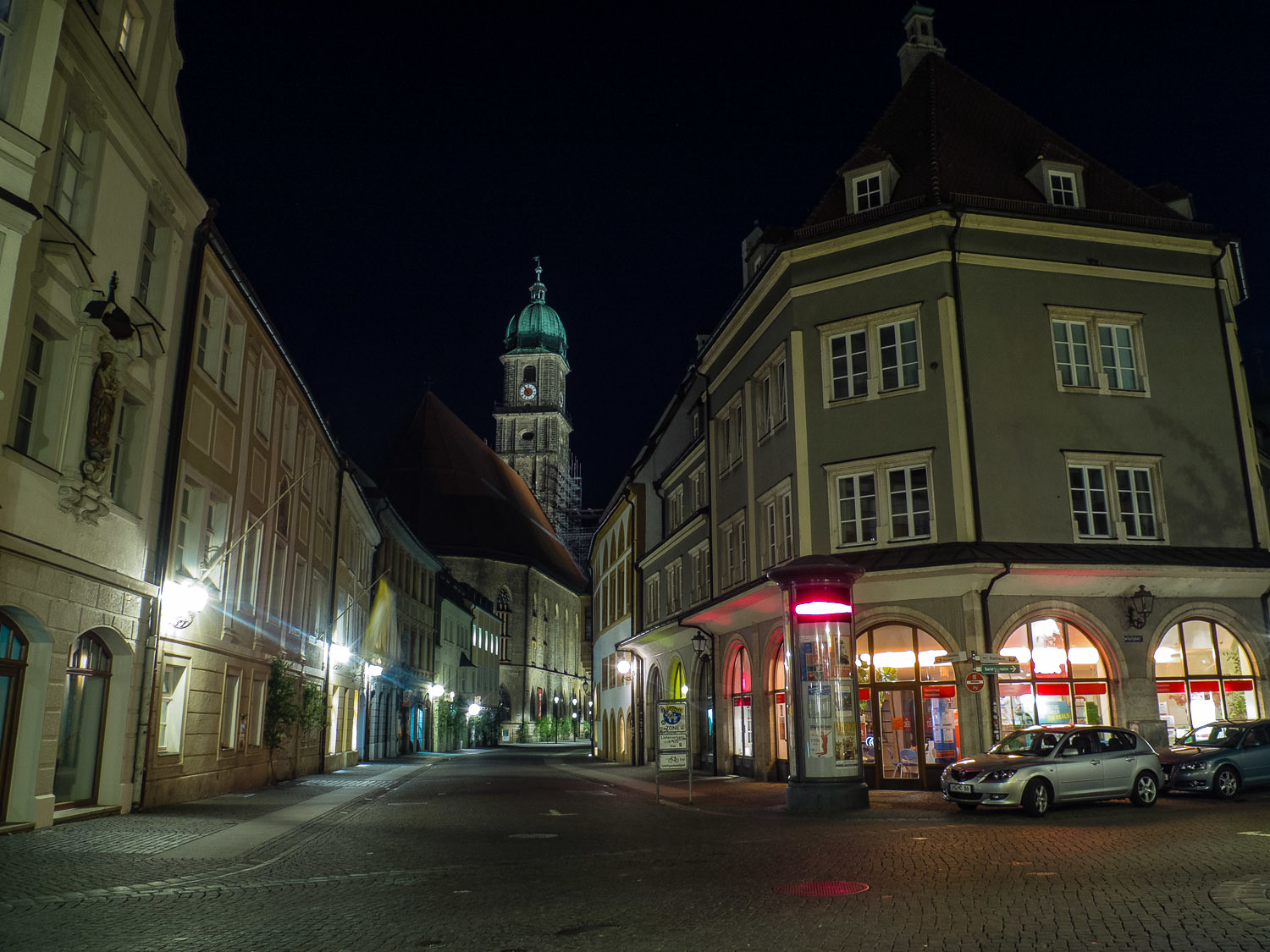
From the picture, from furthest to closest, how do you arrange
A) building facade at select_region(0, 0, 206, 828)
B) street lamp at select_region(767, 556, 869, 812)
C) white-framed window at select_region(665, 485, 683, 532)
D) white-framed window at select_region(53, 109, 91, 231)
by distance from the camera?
white-framed window at select_region(665, 485, 683, 532)
street lamp at select_region(767, 556, 869, 812)
white-framed window at select_region(53, 109, 91, 231)
building facade at select_region(0, 0, 206, 828)

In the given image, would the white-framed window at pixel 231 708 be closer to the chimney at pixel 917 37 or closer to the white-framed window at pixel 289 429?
the white-framed window at pixel 289 429

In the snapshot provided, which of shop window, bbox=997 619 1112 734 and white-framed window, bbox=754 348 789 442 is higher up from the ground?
white-framed window, bbox=754 348 789 442

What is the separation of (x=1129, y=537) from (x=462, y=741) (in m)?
54.6

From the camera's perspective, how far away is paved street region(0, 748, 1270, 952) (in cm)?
767

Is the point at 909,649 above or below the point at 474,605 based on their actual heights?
below

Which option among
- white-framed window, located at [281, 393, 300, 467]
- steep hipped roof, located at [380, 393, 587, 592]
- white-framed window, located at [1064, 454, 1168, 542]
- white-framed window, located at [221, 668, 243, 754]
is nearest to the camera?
white-framed window, located at [221, 668, 243, 754]

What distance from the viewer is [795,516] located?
956 inches

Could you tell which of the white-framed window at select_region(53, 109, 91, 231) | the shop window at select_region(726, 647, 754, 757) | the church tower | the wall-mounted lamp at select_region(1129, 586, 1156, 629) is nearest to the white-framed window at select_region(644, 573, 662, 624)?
the shop window at select_region(726, 647, 754, 757)

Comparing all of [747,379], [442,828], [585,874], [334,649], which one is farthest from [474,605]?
[585,874]

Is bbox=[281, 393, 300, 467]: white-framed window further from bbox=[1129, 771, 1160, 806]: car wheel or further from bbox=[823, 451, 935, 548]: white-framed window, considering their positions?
bbox=[1129, 771, 1160, 806]: car wheel

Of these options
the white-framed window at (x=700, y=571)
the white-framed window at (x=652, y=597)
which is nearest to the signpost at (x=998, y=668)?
the white-framed window at (x=700, y=571)

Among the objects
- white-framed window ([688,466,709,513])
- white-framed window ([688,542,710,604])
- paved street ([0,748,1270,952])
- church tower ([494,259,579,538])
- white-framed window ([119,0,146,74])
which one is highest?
church tower ([494,259,579,538])

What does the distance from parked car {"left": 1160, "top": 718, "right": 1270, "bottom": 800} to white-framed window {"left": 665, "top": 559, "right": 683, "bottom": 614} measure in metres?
18.2

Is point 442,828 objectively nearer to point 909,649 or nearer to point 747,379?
point 909,649
